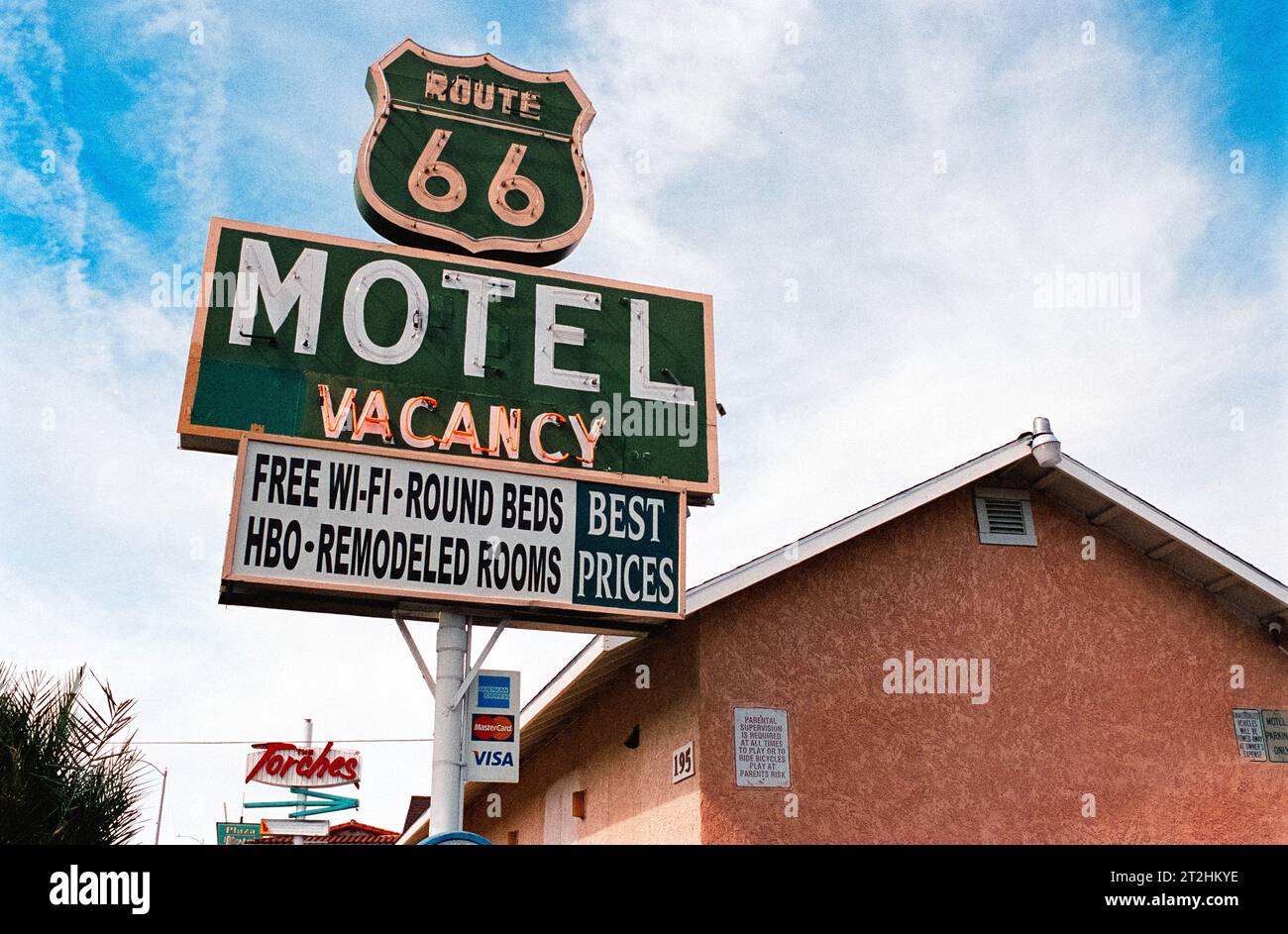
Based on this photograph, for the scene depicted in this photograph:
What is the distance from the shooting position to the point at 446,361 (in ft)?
40.6

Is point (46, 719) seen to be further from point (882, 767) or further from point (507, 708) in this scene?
point (882, 767)

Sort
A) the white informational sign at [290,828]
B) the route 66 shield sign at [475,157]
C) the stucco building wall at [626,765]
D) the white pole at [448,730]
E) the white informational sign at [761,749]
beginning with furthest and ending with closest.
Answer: the white informational sign at [290,828] → the route 66 shield sign at [475,157] → the stucco building wall at [626,765] → the white informational sign at [761,749] → the white pole at [448,730]

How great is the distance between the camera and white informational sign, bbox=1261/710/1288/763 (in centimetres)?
1361

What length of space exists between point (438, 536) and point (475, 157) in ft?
16.4

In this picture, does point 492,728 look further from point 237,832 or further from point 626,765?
point 237,832

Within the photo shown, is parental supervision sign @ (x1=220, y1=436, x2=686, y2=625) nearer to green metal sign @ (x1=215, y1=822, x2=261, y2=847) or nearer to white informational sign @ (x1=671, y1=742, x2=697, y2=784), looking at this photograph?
white informational sign @ (x1=671, y1=742, x2=697, y2=784)

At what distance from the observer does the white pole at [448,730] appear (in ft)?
36.3

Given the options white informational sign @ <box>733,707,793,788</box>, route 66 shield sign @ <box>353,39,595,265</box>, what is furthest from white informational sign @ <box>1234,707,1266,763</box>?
route 66 shield sign @ <box>353,39,595,265</box>

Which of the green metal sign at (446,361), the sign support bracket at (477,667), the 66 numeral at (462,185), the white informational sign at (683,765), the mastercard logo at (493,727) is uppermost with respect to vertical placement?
the 66 numeral at (462,185)

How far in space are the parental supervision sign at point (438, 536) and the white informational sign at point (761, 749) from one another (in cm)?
152

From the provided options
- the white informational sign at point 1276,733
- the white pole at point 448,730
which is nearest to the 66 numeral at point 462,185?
the white pole at point 448,730

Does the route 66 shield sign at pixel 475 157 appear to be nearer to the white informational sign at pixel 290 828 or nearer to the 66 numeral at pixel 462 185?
the 66 numeral at pixel 462 185
